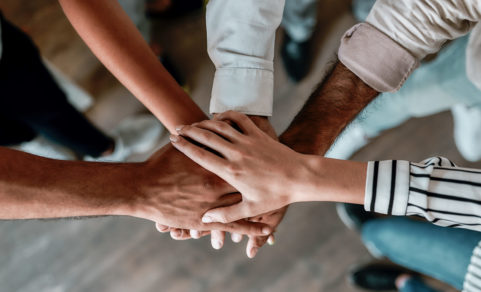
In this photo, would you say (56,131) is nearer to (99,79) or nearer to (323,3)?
(99,79)

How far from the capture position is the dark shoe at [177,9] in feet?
5.66

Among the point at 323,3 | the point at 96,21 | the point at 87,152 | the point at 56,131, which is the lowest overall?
the point at 87,152

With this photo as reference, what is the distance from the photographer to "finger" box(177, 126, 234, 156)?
884 mm

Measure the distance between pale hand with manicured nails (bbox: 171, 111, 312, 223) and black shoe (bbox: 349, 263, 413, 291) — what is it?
0.95 m

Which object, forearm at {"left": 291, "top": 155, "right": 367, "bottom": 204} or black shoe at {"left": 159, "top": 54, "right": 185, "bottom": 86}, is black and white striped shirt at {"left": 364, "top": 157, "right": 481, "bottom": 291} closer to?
forearm at {"left": 291, "top": 155, "right": 367, "bottom": 204}

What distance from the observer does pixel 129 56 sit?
1.03 m

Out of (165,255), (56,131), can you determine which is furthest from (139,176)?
(165,255)

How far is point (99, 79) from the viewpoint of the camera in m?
1.70

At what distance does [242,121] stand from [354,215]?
3.00 feet

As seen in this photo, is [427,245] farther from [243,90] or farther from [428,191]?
[243,90]

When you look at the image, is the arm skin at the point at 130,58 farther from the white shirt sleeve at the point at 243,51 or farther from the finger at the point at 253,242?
the finger at the point at 253,242

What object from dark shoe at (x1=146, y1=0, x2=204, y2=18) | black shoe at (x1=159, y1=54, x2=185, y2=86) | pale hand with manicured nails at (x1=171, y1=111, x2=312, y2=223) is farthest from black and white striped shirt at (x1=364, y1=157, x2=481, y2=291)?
dark shoe at (x1=146, y1=0, x2=204, y2=18)

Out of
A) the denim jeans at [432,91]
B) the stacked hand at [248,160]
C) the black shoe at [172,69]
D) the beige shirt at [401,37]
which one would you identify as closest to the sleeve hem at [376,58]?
the beige shirt at [401,37]

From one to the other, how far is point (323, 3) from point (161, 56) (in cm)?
80
